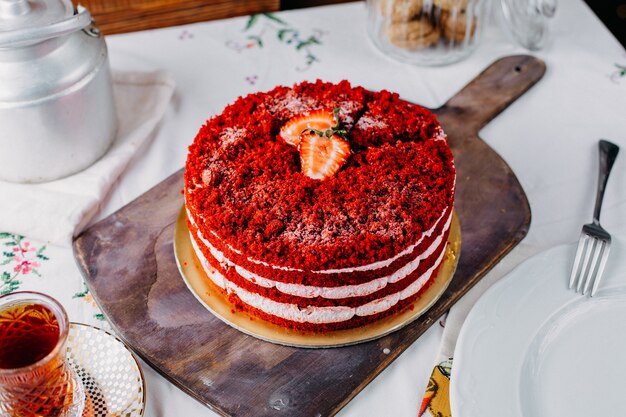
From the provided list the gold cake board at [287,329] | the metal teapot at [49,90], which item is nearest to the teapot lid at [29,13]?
the metal teapot at [49,90]

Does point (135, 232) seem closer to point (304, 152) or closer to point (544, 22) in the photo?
point (304, 152)

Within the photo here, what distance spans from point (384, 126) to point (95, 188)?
2.33 feet

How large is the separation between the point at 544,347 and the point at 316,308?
0.43 metres

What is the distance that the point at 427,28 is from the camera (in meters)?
2.10

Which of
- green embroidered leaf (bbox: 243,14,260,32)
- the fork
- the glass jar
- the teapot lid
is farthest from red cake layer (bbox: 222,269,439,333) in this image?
green embroidered leaf (bbox: 243,14,260,32)

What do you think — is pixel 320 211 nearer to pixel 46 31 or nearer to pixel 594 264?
pixel 594 264

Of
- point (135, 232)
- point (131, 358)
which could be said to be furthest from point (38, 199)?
point (131, 358)

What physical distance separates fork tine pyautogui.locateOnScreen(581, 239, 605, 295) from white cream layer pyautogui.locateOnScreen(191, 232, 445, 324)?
1.04 feet

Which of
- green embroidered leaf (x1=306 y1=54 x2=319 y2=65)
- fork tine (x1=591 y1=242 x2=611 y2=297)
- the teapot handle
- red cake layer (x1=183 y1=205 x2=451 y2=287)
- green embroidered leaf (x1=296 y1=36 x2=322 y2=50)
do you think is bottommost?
green embroidered leaf (x1=306 y1=54 x2=319 y2=65)

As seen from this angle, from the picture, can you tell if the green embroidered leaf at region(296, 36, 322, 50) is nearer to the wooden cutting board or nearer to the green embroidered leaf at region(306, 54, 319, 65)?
the green embroidered leaf at region(306, 54, 319, 65)

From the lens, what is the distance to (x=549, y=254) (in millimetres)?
1484

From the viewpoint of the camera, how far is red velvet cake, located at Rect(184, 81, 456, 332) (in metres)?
1.31

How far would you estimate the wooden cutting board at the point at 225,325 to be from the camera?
1322 mm

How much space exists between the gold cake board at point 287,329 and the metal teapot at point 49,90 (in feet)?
1.27
